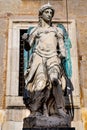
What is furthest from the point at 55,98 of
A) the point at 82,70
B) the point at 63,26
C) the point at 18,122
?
the point at 63,26

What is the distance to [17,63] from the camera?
392 inches

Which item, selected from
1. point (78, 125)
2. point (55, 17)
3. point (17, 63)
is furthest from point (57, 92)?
point (55, 17)

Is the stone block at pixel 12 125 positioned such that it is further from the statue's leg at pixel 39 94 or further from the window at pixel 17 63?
the statue's leg at pixel 39 94

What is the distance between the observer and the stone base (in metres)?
7.28

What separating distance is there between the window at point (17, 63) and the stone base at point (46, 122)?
1932mm

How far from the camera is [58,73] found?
786 cm

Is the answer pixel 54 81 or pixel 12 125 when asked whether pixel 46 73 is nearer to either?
pixel 54 81

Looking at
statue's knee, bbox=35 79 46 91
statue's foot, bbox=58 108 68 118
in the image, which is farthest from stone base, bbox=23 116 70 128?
statue's knee, bbox=35 79 46 91

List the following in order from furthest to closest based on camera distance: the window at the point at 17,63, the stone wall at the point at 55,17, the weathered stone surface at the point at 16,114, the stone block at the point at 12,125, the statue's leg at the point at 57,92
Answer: the stone wall at the point at 55,17, the window at the point at 17,63, the weathered stone surface at the point at 16,114, the stone block at the point at 12,125, the statue's leg at the point at 57,92

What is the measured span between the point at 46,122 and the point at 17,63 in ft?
9.72

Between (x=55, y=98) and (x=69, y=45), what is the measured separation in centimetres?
267

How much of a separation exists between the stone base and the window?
1.93m

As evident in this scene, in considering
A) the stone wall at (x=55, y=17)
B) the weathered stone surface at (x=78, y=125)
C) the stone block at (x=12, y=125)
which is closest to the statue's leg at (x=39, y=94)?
the stone block at (x=12, y=125)

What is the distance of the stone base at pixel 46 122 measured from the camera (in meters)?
7.28
